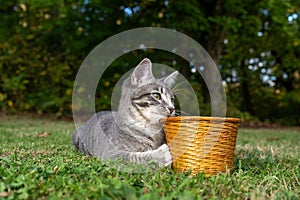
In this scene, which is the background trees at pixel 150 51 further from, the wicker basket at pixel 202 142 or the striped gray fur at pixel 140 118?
the wicker basket at pixel 202 142

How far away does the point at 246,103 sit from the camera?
36.9 feet

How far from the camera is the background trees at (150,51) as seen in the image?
746cm

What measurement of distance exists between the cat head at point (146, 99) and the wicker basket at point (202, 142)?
0.27 meters

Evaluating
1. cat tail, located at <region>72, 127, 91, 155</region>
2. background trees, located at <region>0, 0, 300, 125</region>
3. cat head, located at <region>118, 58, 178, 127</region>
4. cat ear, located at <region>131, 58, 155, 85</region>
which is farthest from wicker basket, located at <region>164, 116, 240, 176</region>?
background trees, located at <region>0, 0, 300, 125</region>

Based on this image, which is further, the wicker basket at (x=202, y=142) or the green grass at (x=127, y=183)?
the wicker basket at (x=202, y=142)

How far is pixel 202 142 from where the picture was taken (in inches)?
81.5

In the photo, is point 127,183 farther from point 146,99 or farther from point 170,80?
point 170,80

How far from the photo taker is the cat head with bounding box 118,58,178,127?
8.15 feet

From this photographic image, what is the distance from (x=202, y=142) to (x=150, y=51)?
5814 millimetres

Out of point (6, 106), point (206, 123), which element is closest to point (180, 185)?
point (206, 123)

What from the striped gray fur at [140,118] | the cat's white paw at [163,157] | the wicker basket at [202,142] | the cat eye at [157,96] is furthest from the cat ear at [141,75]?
the cat's white paw at [163,157]

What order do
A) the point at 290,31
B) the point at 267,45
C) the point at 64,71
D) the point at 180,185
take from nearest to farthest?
the point at 180,185 < the point at 290,31 < the point at 64,71 < the point at 267,45

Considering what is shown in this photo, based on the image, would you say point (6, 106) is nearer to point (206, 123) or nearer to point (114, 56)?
point (114, 56)

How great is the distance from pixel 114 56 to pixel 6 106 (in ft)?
14.2
